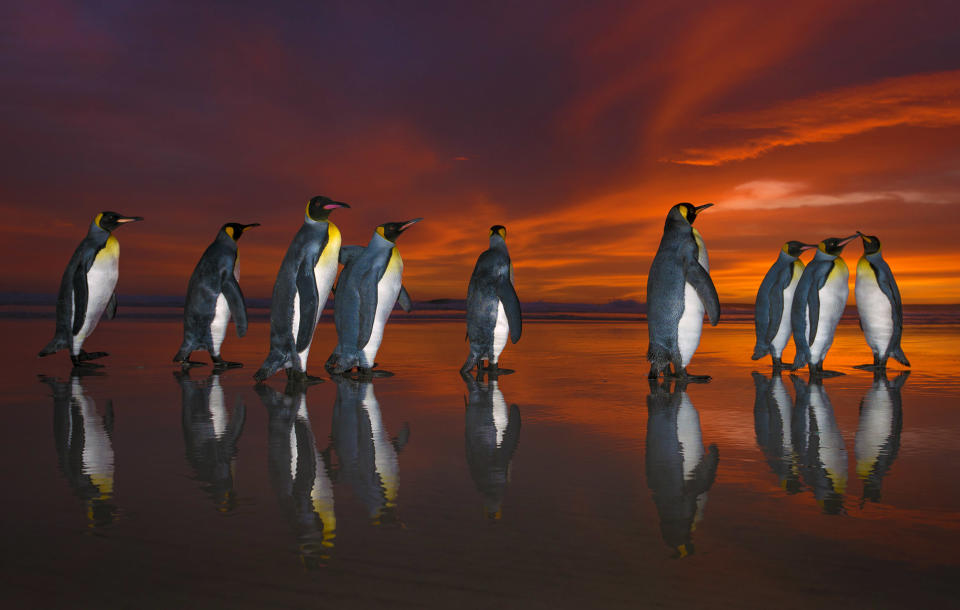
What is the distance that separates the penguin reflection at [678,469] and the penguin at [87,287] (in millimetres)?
6724

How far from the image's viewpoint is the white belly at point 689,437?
3420mm

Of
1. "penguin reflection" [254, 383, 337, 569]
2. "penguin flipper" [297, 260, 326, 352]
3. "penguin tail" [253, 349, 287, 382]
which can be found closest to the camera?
"penguin reflection" [254, 383, 337, 569]

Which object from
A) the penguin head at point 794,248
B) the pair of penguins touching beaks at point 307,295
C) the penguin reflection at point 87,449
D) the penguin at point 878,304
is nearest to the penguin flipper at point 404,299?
the pair of penguins touching beaks at point 307,295

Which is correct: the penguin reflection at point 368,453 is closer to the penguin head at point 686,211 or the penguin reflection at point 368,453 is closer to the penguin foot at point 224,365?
the penguin foot at point 224,365

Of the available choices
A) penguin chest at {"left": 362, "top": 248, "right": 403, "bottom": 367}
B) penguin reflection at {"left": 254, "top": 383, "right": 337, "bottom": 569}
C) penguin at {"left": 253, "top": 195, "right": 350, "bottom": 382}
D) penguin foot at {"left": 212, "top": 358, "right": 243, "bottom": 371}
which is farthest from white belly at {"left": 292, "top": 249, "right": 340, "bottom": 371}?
penguin reflection at {"left": 254, "top": 383, "right": 337, "bottom": 569}

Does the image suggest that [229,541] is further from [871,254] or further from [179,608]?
[871,254]

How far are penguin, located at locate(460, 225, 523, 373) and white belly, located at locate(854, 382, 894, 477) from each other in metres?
Answer: 3.42

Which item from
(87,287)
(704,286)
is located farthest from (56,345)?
(704,286)

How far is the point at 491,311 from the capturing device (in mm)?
7668

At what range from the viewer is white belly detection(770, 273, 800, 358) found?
8.31 m

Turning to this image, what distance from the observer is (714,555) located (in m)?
2.19

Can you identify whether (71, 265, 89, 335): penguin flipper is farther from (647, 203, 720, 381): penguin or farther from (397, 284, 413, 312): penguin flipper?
(647, 203, 720, 381): penguin

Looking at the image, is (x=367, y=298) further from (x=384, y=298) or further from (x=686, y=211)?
(x=686, y=211)

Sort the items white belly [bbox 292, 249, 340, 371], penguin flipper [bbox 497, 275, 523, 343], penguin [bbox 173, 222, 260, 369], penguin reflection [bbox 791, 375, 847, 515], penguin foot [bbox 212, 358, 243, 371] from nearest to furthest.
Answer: penguin reflection [bbox 791, 375, 847, 515], white belly [bbox 292, 249, 340, 371], penguin flipper [bbox 497, 275, 523, 343], penguin foot [bbox 212, 358, 243, 371], penguin [bbox 173, 222, 260, 369]
